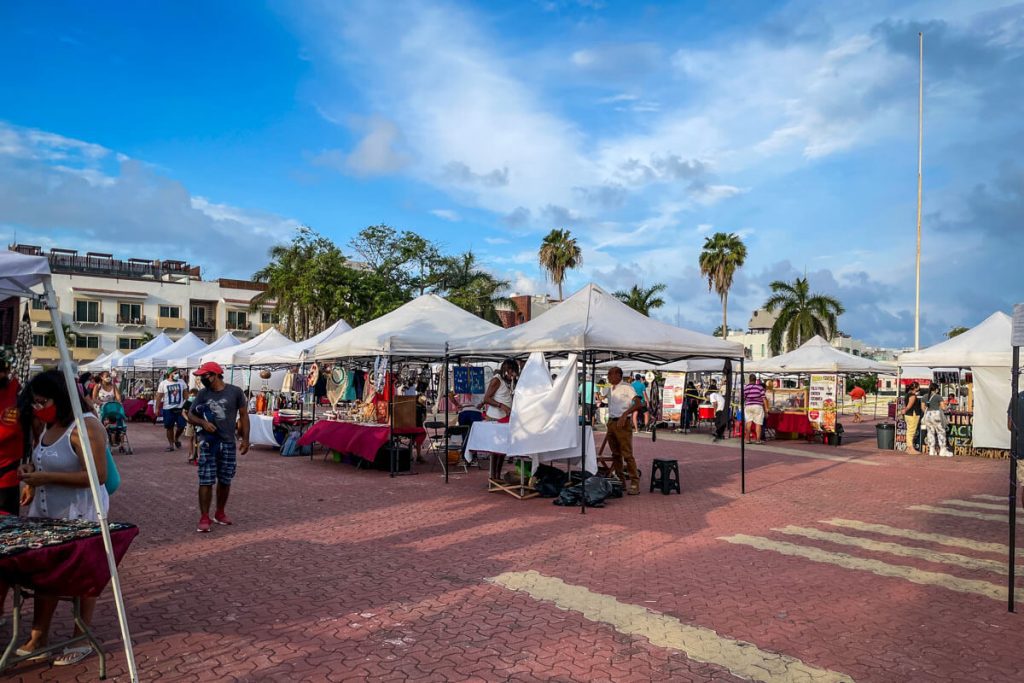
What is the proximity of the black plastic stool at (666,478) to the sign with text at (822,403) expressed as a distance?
12239 millimetres

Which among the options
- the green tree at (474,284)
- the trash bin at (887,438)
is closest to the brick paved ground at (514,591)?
the trash bin at (887,438)

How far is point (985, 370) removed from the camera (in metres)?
17.7

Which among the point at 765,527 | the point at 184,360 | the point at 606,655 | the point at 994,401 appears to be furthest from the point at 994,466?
the point at 184,360

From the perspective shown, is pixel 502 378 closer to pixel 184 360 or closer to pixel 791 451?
pixel 791 451

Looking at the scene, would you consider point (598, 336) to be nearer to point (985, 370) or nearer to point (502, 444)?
point (502, 444)

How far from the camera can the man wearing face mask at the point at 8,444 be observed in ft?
16.3

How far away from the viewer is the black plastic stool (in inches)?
439

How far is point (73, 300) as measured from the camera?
57.8 meters

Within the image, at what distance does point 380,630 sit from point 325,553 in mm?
2301

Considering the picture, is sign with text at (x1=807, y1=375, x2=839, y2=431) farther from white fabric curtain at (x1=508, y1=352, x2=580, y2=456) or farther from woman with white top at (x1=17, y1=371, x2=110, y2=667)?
woman with white top at (x1=17, y1=371, x2=110, y2=667)

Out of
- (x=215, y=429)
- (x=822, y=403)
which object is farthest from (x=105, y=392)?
(x=822, y=403)

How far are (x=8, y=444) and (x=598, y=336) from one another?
22.4 ft

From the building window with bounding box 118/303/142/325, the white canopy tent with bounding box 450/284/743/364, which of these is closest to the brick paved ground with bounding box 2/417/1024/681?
the white canopy tent with bounding box 450/284/743/364

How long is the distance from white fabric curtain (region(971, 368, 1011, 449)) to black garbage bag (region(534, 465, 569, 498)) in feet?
41.6
